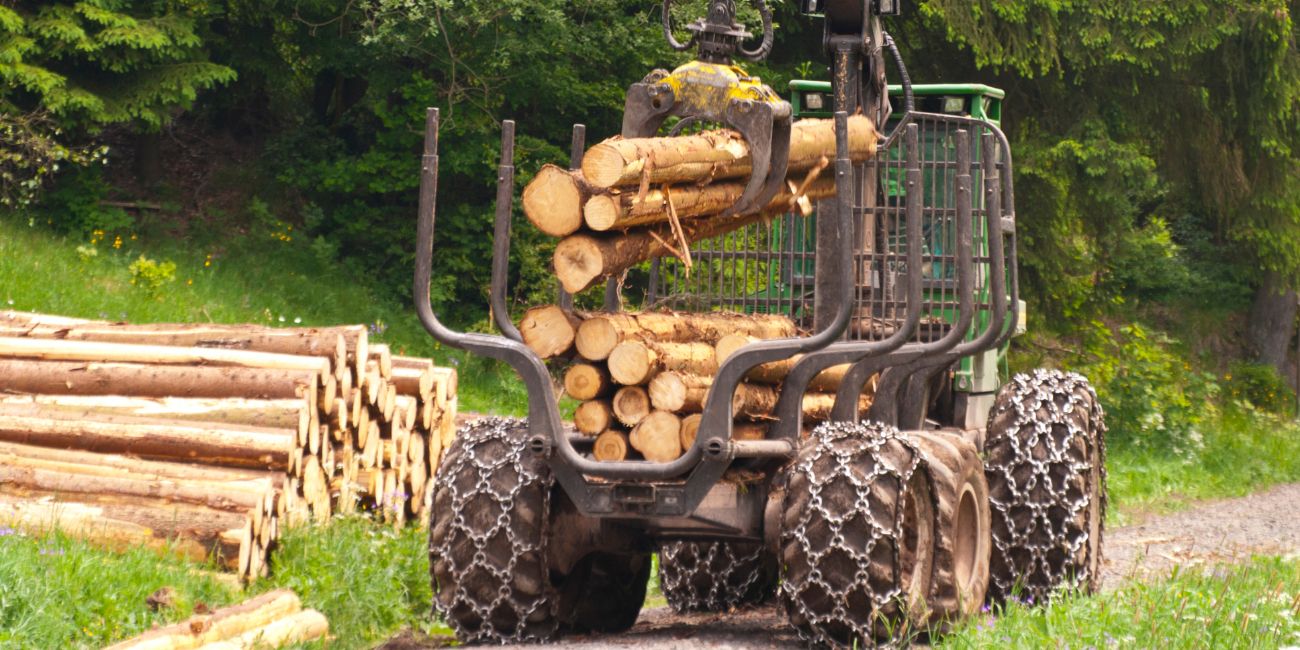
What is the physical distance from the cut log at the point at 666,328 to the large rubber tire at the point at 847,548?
81 centimetres

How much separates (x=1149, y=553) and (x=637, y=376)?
6.55 m

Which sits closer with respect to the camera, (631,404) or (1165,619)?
(1165,619)

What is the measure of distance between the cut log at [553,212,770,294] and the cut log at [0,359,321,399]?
2941 mm

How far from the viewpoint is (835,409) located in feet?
26.1

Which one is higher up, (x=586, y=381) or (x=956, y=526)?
(x=586, y=381)

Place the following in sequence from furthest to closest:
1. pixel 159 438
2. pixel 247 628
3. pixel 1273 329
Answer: pixel 1273 329 < pixel 159 438 < pixel 247 628

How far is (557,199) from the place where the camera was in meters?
6.71

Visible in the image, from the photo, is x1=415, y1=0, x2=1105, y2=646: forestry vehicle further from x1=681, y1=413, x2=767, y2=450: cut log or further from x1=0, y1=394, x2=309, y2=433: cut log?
x1=0, y1=394, x2=309, y2=433: cut log

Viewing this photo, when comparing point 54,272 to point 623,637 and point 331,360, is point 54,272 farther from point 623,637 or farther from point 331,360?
point 623,637

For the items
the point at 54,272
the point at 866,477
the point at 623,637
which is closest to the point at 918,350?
the point at 866,477

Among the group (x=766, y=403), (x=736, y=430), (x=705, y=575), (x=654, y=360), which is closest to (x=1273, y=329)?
(x=705, y=575)

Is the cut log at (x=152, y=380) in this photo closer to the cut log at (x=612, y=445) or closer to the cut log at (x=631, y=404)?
the cut log at (x=612, y=445)

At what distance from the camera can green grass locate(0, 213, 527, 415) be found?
16922mm

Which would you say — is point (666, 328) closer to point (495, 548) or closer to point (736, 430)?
point (736, 430)
